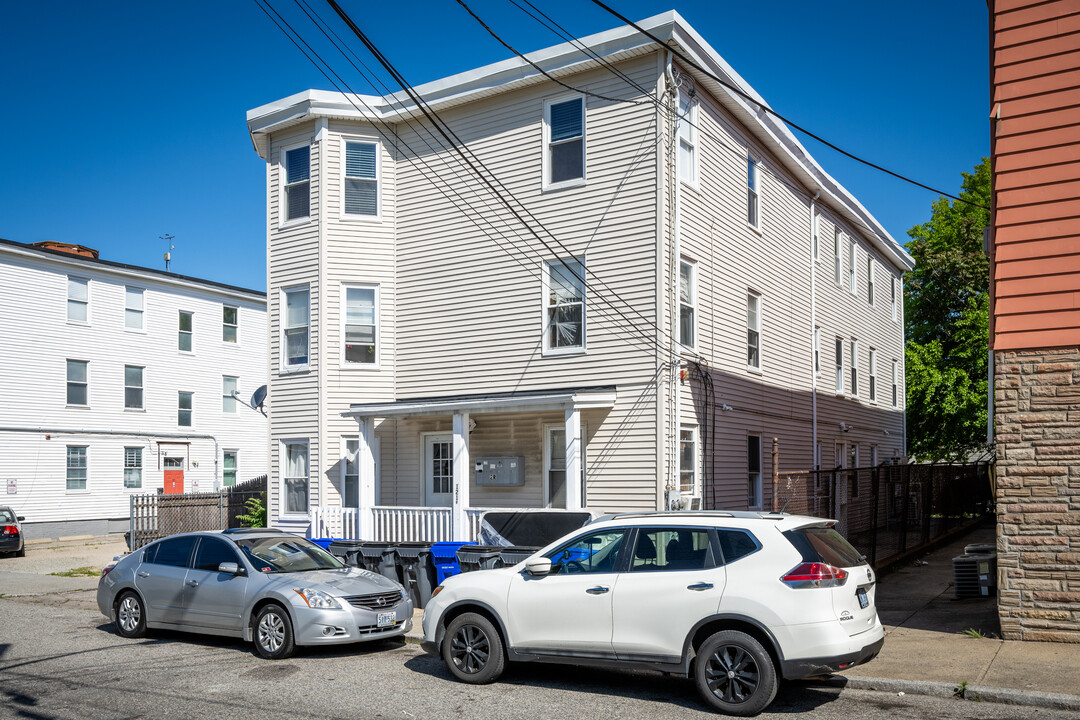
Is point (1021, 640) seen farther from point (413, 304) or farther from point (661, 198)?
point (413, 304)

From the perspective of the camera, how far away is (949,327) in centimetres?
3762

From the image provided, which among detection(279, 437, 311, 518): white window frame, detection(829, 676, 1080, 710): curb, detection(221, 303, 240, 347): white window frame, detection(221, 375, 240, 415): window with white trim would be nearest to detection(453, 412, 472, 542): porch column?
detection(279, 437, 311, 518): white window frame

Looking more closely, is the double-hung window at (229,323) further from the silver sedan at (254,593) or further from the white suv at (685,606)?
the white suv at (685,606)

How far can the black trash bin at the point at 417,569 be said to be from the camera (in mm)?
13578

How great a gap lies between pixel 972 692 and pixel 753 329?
12178mm

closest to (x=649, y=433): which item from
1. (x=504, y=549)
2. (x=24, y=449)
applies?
(x=504, y=549)

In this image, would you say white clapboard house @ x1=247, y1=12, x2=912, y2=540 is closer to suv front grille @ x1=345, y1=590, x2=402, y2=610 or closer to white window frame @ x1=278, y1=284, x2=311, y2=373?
white window frame @ x1=278, y1=284, x2=311, y2=373

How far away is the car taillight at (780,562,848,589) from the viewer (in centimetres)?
780

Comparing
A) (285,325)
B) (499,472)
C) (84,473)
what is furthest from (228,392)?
(499,472)

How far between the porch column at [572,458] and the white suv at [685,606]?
657 centimetres

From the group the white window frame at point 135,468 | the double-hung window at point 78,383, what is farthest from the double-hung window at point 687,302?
the white window frame at point 135,468

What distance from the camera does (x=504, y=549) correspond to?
43.9 ft

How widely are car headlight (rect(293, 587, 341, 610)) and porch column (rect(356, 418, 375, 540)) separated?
721cm

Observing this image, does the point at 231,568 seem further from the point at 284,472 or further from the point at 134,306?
the point at 134,306
